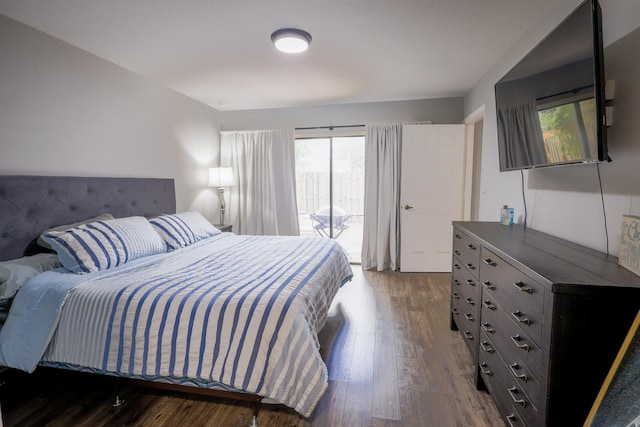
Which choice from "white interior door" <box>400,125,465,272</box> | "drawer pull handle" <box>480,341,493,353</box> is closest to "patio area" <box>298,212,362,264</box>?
"white interior door" <box>400,125,465,272</box>

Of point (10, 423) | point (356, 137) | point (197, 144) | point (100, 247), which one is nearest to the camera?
point (10, 423)

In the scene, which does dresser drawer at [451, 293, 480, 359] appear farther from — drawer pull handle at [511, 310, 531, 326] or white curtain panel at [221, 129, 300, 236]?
white curtain panel at [221, 129, 300, 236]

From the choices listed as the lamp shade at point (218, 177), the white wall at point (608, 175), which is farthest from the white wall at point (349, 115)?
the white wall at point (608, 175)

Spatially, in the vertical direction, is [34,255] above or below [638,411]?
above

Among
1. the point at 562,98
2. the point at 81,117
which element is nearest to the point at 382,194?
the point at 562,98

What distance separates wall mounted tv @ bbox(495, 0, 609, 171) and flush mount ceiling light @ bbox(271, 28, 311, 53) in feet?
4.87

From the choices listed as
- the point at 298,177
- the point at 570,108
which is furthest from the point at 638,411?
the point at 298,177

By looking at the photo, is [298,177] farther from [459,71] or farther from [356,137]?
[459,71]

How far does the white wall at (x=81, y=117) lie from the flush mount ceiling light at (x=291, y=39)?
169 centimetres

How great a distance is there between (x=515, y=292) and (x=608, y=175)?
2.46ft

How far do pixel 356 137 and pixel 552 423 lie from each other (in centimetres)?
412

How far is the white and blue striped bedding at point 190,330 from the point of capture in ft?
5.14

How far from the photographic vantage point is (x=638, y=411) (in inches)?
34.6

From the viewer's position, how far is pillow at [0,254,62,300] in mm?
1769
